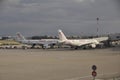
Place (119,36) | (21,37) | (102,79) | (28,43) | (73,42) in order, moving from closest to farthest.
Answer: (102,79) → (73,42) → (119,36) → (28,43) → (21,37)

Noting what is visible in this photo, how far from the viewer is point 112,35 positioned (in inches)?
4321

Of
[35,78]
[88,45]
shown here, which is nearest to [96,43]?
[88,45]

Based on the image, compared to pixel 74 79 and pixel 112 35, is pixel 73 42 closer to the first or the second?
pixel 112 35

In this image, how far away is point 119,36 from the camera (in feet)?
349

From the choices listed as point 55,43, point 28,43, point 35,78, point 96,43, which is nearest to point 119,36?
point 96,43

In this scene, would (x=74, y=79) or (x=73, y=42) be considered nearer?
(x=74, y=79)

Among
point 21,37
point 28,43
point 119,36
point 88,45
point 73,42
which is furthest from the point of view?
point 21,37

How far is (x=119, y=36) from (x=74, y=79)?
8615cm

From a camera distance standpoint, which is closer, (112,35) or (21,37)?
(112,35)

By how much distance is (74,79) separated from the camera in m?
22.2

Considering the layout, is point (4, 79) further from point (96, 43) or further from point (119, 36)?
point (119, 36)

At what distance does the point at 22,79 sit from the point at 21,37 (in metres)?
105

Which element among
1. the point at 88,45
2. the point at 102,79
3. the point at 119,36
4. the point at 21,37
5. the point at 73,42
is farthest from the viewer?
the point at 21,37

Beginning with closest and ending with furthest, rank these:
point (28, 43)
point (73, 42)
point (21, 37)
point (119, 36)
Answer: point (73, 42) → point (119, 36) → point (28, 43) → point (21, 37)
